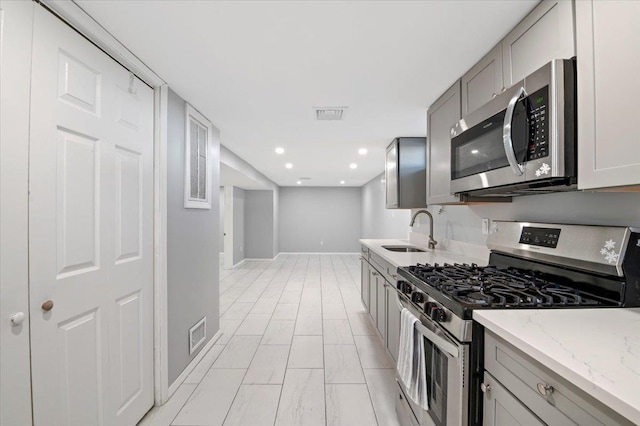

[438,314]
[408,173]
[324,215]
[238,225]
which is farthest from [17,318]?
[324,215]

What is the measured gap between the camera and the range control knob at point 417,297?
1512 mm

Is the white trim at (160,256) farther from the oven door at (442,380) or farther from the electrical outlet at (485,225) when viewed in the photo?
the electrical outlet at (485,225)

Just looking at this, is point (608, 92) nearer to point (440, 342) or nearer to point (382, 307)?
point (440, 342)

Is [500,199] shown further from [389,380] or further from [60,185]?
[60,185]

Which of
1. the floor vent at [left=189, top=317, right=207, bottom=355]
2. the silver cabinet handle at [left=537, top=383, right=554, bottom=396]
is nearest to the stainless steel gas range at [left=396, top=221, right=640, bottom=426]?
the silver cabinet handle at [left=537, top=383, right=554, bottom=396]

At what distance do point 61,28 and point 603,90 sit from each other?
220 centimetres

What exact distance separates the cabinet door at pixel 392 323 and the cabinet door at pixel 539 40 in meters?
1.64

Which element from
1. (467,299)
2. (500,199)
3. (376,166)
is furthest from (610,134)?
(376,166)

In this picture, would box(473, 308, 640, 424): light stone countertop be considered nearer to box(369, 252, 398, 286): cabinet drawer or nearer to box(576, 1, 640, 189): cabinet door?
box(576, 1, 640, 189): cabinet door

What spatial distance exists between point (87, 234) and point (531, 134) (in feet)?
6.91

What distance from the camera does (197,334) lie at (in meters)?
2.52

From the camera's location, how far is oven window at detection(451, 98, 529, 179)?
3.91 ft

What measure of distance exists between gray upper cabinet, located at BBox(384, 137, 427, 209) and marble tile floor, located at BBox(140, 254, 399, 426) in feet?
5.18

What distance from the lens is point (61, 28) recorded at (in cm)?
125
